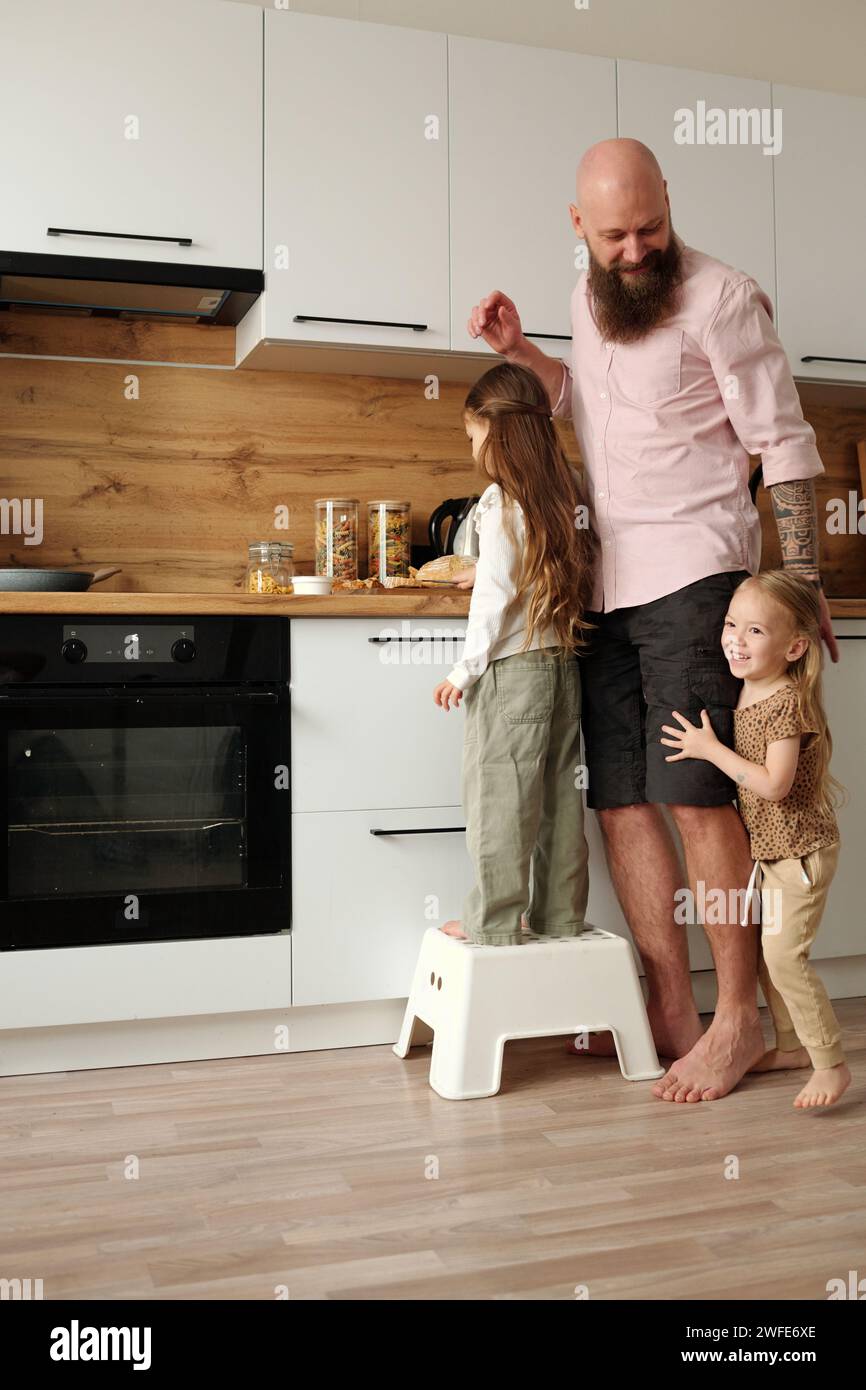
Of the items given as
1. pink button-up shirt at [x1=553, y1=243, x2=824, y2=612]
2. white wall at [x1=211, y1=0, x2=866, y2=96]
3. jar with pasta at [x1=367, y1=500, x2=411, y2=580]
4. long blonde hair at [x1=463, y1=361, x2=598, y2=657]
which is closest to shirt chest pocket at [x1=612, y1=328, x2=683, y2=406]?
pink button-up shirt at [x1=553, y1=243, x2=824, y2=612]

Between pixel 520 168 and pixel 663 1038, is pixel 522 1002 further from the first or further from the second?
pixel 520 168

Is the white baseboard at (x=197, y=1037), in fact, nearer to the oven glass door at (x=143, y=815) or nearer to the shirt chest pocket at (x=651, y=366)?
the oven glass door at (x=143, y=815)

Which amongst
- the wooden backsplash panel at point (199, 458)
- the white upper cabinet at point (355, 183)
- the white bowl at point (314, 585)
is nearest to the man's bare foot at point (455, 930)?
the white bowl at point (314, 585)

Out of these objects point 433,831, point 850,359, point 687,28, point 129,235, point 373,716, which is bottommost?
point 433,831

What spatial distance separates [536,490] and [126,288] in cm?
107

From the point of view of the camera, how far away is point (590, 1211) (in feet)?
5.42

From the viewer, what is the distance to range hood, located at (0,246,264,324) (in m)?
2.54

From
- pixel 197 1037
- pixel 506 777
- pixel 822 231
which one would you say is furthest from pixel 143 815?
pixel 822 231

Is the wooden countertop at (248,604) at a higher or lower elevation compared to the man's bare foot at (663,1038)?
higher

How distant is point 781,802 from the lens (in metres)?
2.14

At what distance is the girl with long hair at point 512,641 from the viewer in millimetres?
2215

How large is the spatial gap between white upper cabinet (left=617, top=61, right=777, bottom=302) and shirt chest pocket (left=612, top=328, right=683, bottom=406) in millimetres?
847

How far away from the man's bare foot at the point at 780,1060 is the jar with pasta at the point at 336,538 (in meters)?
1.36

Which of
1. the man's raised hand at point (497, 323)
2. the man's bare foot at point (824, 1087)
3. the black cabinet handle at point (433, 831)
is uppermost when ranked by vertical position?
the man's raised hand at point (497, 323)
